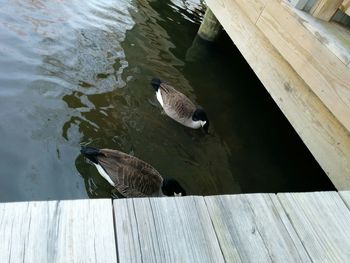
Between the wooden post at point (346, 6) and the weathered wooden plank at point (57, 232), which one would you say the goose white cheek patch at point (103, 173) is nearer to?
the weathered wooden plank at point (57, 232)

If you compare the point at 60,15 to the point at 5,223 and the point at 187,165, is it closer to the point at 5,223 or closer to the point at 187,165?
the point at 187,165

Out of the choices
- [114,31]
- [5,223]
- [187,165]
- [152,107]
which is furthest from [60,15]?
[5,223]

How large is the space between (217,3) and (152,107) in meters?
2.02

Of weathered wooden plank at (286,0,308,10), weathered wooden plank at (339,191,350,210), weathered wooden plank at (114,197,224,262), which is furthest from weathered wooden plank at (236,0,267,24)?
weathered wooden plank at (114,197,224,262)

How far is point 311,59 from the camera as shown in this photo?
3.46 m

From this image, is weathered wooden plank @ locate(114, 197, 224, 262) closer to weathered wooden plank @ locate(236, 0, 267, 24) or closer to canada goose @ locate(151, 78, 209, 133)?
weathered wooden plank @ locate(236, 0, 267, 24)

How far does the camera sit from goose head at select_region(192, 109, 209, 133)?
519 centimetres

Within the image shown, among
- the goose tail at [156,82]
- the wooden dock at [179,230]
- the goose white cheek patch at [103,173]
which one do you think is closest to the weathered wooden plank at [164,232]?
the wooden dock at [179,230]

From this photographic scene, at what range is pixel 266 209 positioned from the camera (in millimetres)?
1882

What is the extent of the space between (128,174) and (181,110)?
1621 millimetres

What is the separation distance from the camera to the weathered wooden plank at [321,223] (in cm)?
178

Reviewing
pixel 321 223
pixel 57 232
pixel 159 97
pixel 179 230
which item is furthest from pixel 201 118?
pixel 57 232

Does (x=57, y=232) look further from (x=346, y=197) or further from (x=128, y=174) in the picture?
(x=128, y=174)

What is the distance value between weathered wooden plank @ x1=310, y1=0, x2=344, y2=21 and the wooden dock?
7.59 ft
